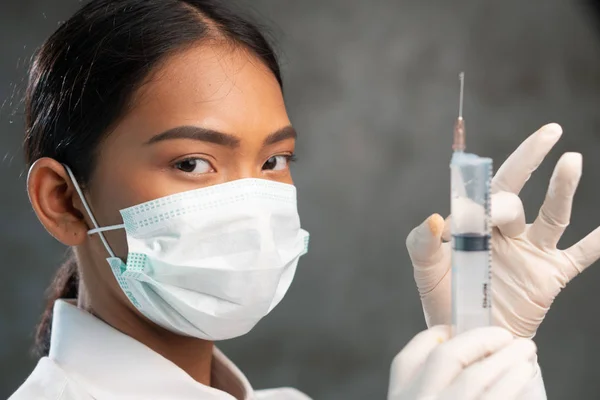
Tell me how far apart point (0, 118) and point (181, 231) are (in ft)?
4.79

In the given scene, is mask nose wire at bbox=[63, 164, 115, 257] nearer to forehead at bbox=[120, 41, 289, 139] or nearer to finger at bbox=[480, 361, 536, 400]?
forehead at bbox=[120, 41, 289, 139]

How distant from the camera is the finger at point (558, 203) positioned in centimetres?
128

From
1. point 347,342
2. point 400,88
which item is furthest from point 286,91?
point 347,342

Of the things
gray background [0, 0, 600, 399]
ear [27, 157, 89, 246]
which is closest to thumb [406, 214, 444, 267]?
ear [27, 157, 89, 246]

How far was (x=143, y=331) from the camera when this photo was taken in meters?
1.43

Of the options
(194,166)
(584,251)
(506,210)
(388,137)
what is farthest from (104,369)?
(388,137)

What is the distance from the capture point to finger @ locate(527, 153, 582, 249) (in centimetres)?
128

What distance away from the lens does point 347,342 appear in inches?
108

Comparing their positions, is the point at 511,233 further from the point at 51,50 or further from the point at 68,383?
the point at 51,50

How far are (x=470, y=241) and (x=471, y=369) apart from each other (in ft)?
0.57

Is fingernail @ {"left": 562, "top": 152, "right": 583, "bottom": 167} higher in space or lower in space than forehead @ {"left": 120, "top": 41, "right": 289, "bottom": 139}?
lower

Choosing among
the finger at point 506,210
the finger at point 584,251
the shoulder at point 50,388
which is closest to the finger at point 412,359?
the finger at point 506,210

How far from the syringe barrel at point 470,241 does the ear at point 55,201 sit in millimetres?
650

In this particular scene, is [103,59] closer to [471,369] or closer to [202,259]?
[202,259]
